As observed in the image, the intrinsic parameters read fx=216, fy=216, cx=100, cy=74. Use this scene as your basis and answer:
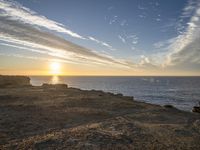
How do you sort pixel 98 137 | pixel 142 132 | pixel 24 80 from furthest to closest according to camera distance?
pixel 24 80
pixel 142 132
pixel 98 137

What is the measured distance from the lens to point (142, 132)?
13578 millimetres

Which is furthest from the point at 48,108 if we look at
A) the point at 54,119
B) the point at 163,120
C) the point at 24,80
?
the point at 24,80

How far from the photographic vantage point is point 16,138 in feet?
40.8

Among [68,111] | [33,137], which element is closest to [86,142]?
[33,137]

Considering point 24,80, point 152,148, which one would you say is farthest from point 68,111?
point 24,80

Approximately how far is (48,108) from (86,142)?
1156 cm

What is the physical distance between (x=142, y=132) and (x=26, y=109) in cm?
1248

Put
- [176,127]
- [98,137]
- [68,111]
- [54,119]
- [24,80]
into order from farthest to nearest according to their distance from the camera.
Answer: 1. [24,80]
2. [68,111]
3. [54,119]
4. [176,127]
5. [98,137]

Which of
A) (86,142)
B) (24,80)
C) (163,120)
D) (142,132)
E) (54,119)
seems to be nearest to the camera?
(86,142)

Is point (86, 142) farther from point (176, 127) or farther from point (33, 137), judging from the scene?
point (176, 127)

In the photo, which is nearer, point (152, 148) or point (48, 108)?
point (152, 148)

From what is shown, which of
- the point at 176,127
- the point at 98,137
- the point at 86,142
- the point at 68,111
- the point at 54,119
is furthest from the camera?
the point at 68,111

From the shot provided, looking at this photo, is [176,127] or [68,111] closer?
[176,127]

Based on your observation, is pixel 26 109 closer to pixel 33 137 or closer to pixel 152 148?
pixel 33 137
